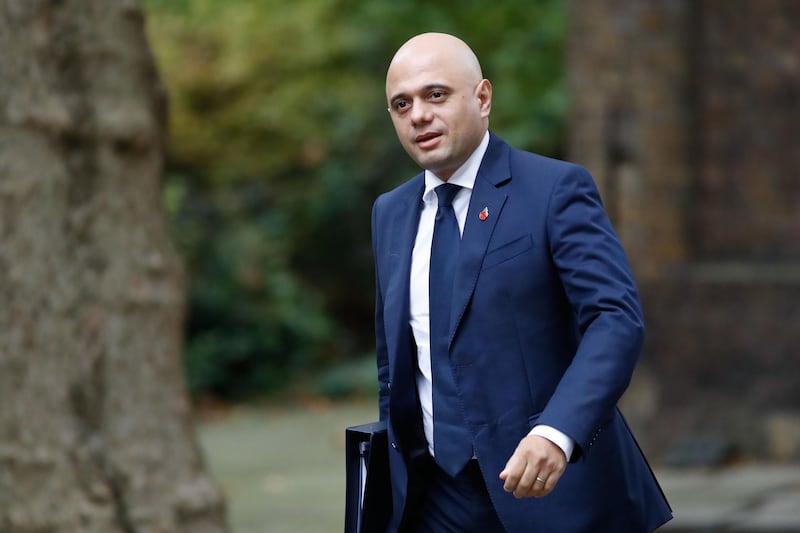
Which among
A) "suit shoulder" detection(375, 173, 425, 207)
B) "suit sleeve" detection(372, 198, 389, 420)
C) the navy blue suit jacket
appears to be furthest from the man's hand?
"suit shoulder" detection(375, 173, 425, 207)

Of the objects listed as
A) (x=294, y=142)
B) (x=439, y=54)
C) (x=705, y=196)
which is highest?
(x=294, y=142)

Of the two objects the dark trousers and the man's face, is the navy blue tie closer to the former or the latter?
the dark trousers

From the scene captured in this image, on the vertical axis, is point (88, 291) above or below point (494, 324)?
above

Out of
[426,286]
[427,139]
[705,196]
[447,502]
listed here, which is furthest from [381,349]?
[705,196]

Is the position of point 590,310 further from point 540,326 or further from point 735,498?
point 735,498

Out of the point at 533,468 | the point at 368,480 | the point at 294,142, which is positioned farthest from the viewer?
the point at 294,142

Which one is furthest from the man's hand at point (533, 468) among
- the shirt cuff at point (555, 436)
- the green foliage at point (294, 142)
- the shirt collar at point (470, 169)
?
the green foliage at point (294, 142)

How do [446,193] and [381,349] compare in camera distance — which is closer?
[446,193]

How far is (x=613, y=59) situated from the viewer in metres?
11.3

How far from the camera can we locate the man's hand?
3.33m

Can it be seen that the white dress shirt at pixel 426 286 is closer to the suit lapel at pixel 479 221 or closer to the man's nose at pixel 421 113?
the suit lapel at pixel 479 221

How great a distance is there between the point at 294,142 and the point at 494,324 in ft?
57.1

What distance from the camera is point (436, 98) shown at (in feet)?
12.0

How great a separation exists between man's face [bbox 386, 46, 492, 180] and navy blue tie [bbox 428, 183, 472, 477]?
17cm
